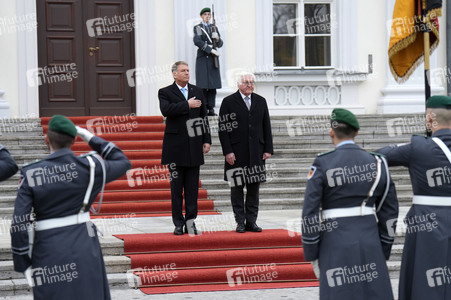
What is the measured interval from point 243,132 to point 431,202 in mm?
3892

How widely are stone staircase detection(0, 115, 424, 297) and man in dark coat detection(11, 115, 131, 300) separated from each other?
14.0 feet

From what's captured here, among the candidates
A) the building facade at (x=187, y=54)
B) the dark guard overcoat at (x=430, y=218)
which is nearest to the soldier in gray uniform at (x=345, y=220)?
the dark guard overcoat at (x=430, y=218)

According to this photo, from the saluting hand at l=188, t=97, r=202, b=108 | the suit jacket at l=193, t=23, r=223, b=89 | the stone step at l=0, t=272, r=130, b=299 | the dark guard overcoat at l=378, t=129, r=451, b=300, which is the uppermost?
the suit jacket at l=193, t=23, r=223, b=89

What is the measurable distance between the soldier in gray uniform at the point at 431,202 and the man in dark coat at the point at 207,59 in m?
8.37

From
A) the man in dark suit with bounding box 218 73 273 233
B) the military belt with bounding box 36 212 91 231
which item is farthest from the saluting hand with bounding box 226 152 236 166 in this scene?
the military belt with bounding box 36 212 91 231

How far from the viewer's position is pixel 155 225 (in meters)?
10.1

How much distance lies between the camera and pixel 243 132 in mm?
9352

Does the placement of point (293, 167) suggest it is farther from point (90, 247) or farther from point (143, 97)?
point (90, 247)

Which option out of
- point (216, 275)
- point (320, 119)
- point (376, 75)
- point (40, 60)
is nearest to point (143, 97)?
point (40, 60)

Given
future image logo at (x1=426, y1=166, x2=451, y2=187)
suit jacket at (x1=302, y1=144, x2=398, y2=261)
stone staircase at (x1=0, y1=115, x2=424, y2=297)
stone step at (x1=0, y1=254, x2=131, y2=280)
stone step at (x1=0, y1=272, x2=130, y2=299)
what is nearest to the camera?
suit jacket at (x1=302, y1=144, x2=398, y2=261)

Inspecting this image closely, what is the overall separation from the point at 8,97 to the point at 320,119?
5.29 metres

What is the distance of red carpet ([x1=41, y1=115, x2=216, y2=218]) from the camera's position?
11.2 metres

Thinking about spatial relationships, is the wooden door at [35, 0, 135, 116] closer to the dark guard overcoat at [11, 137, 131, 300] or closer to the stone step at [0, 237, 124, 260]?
the stone step at [0, 237, 124, 260]

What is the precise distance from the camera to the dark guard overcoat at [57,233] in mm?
4957
